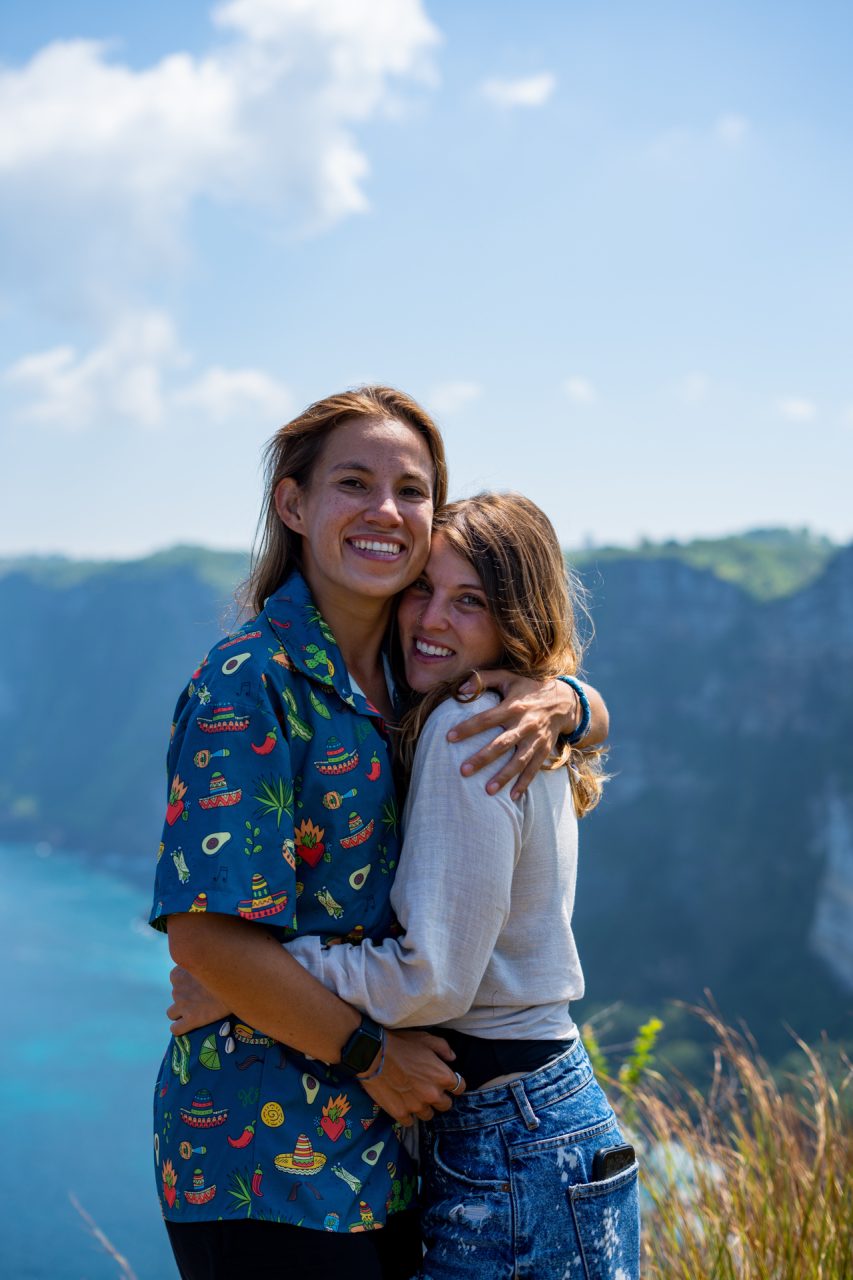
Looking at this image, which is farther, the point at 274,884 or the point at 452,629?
the point at 452,629

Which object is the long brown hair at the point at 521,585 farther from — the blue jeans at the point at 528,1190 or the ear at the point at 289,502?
the blue jeans at the point at 528,1190

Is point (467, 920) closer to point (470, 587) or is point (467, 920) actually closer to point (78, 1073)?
point (470, 587)

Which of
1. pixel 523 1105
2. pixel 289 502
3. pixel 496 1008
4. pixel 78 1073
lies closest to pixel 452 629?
pixel 289 502

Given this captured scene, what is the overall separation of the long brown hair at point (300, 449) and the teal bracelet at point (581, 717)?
0.48m

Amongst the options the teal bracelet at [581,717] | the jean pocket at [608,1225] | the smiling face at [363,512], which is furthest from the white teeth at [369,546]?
the jean pocket at [608,1225]

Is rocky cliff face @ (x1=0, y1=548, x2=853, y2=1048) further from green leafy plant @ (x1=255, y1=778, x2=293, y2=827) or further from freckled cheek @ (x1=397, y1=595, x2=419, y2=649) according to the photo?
green leafy plant @ (x1=255, y1=778, x2=293, y2=827)

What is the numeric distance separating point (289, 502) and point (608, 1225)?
126 centimetres

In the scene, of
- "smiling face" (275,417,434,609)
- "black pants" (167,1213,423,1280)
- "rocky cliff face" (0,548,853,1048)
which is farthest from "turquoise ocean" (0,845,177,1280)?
"smiling face" (275,417,434,609)

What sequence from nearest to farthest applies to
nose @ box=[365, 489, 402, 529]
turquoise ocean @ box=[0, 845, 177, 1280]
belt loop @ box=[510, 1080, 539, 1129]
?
belt loop @ box=[510, 1080, 539, 1129], nose @ box=[365, 489, 402, 529], turquoise ocean @ box=[0, 845, 177, 1280]

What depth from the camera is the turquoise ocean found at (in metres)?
31.2

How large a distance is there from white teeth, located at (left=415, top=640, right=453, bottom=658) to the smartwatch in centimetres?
63

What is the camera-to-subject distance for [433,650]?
1912 millimetres

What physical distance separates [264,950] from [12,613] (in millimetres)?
109232

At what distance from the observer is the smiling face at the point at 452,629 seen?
1.89 meters
